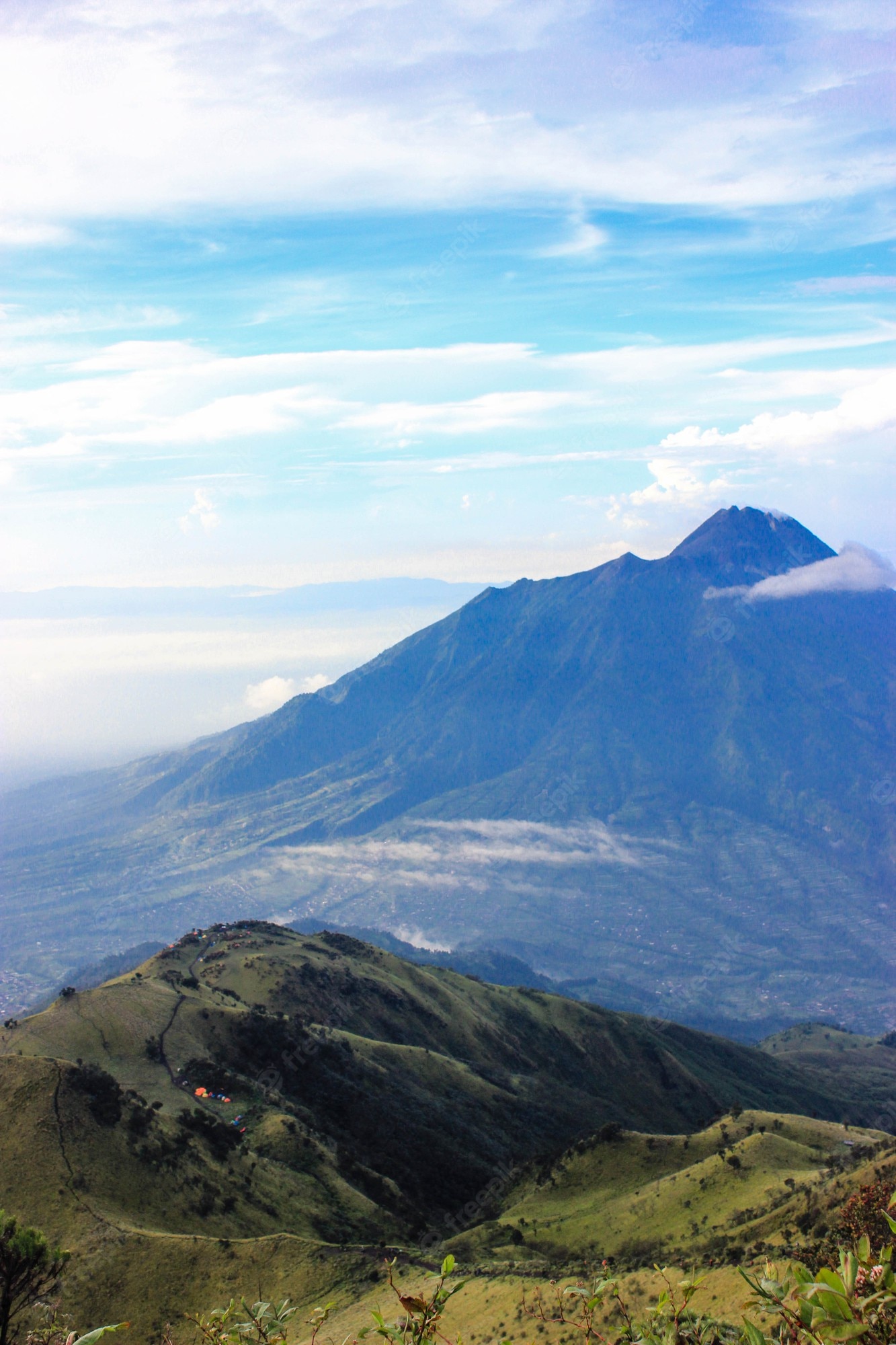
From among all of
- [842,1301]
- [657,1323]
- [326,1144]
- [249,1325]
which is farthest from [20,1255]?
[326,1144]

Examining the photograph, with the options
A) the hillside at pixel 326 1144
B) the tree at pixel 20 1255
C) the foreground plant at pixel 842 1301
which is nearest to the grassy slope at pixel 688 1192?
the hillside at pixel 326 1144

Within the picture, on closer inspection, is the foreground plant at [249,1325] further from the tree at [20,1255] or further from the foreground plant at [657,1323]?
the tree at [20,1255]

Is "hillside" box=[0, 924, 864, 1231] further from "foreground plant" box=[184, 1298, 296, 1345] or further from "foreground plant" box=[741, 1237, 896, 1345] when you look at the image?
"foreground plant" box=[741, 1237, 896, 1345]

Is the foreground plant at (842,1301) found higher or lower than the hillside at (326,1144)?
higher

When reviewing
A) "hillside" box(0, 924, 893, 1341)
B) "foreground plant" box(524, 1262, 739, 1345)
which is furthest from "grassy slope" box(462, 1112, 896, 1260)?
"foreground plant" box(524, 1262, 739, 1345)

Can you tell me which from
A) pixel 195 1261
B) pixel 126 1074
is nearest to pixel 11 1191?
pixel 195 1261

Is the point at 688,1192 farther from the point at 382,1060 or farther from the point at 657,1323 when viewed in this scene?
the point at 657,1323

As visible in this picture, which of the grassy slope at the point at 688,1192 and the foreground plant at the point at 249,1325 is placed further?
the grassy slope at the point at 688,1192

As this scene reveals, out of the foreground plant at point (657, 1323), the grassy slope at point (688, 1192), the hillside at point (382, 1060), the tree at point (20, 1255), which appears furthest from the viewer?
the hillside at point (382, 1060)
